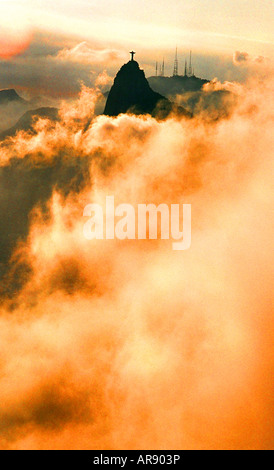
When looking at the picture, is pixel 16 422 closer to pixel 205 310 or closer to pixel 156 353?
pixel 156 353

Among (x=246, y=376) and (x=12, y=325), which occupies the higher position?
(x=12, y=325)

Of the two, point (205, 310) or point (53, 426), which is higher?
point (205, 310)

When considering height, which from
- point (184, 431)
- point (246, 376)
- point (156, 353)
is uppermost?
point (156, 353)

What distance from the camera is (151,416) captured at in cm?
11162

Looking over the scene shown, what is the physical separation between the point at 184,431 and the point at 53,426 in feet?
119

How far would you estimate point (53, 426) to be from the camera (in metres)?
125

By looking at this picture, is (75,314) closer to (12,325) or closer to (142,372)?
(12,325)

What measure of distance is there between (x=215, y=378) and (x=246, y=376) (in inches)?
312

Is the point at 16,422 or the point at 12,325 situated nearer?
the point at 16,422
